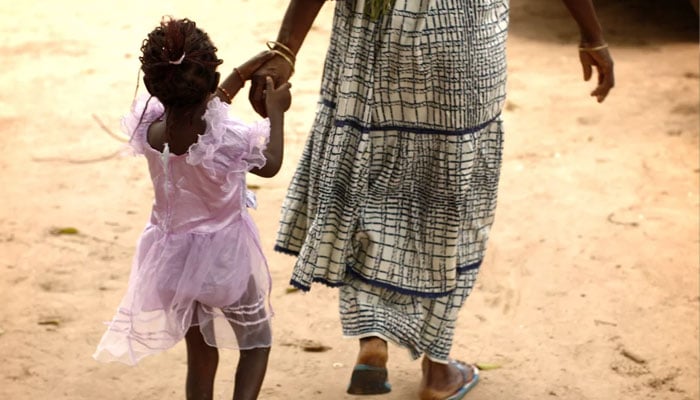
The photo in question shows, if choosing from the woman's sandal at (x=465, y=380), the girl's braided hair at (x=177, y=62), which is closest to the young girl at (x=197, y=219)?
the girl's braided hair at (x=177, y=62)

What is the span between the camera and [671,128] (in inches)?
229

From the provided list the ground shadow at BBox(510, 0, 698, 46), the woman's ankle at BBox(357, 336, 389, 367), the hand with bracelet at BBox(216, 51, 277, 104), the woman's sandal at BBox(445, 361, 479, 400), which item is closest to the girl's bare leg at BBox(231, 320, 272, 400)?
the woman's ankle at BBox(357, 336, 389, 367)

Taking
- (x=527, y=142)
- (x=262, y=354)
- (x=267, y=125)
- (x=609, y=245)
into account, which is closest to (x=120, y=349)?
(x=262, y=354)

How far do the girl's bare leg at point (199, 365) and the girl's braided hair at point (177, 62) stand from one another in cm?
71

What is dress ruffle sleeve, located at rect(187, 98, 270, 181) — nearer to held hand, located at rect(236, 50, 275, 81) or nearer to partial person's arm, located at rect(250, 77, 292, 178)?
partial person's arm, located at rect(250, 77, 292, 178)

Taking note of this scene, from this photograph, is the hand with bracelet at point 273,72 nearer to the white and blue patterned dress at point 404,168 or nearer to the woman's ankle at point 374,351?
the white and blue patterned dress at point 404,168

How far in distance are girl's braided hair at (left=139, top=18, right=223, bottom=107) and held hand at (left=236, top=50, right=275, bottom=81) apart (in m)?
0.33

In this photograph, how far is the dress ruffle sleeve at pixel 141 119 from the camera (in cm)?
270

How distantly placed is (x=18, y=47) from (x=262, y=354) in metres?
5.04

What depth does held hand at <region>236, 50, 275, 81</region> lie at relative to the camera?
2920 mm

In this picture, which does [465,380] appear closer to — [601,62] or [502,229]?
[601,62]

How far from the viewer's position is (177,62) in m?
2.50

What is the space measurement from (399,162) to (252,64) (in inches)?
19.6

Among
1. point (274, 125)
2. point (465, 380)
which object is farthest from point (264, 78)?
point (465, 380)
